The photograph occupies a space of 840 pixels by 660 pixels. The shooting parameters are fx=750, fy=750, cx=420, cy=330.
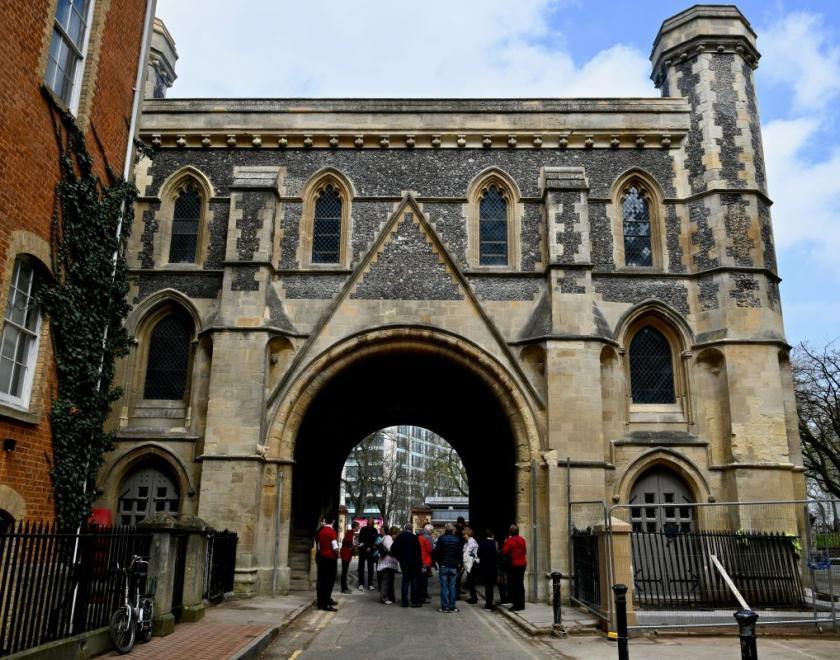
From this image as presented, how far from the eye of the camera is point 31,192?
34.1ft

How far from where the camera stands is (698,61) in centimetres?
1891

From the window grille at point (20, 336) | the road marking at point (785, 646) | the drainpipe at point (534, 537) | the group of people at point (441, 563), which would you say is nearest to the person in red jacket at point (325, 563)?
the group of people at point (441, 563)

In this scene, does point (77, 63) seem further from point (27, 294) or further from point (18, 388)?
point (18, 388)

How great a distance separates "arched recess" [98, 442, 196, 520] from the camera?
54.4 ft

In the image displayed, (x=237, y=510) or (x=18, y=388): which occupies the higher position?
(x=18, y=388)

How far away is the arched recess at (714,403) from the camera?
1652 centimetres

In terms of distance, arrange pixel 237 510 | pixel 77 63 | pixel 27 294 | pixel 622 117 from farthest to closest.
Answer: pixel 622 117 < pixel 237 510 < pixel 77 63 < pixel 27 294

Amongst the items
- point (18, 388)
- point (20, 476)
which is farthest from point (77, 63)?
point (20, 476)

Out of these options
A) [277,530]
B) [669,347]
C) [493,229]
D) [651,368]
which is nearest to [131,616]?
[277,530]

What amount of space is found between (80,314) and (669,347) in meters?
12.7

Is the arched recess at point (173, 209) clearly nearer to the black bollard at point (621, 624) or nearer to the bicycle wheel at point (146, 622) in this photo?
the bicycle wheel at point (146, 622)

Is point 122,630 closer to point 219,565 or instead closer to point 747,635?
point 219,565

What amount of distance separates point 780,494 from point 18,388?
1441 cm

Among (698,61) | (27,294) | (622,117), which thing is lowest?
(27,294)
